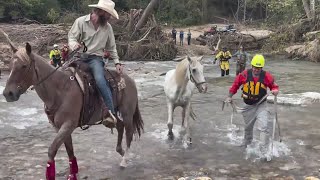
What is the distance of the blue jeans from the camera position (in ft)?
19.3

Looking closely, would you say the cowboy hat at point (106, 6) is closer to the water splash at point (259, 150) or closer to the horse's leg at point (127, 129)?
the horse's leg at point (127, 129)

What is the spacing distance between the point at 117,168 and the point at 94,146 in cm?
144

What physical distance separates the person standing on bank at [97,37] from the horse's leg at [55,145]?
0.75 m

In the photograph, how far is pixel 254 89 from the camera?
721cm

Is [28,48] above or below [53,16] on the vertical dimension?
below

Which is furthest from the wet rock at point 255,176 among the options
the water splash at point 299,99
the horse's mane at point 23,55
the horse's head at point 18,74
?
the water splash at point 299,99

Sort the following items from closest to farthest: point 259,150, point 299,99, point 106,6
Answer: point 106,6
point 259,150
point 299,99

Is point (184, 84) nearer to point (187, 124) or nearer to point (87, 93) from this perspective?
point (187, 124)

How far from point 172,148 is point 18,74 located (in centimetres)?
367

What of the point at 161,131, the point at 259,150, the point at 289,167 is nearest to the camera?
the point at 289,167

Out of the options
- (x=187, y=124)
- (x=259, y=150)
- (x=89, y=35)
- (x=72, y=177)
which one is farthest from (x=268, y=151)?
(x=89, y=35)

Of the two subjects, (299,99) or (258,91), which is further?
(299,99)

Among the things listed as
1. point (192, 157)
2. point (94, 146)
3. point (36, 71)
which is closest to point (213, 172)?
point (192, 157)

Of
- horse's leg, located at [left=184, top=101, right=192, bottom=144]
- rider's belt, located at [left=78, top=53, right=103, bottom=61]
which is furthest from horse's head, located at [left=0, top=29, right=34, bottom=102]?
horse's leg, located at [left=184, top=101, right=192, bottom=144]
